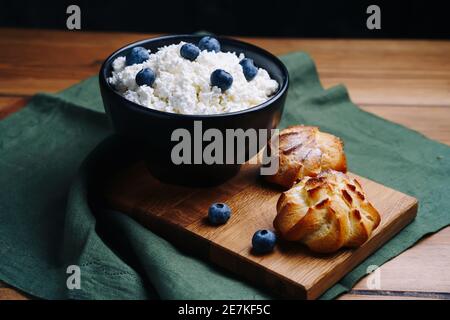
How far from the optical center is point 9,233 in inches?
71.3

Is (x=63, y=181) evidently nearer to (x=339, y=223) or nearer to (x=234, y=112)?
(x=234, y=112)

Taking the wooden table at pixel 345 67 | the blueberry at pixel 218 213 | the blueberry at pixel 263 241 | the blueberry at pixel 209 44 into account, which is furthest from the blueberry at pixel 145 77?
the wooden table at pixel 345 67

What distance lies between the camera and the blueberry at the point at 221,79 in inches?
70.1

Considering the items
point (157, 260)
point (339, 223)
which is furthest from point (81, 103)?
point (339, 223)

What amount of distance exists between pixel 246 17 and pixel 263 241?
1.85m

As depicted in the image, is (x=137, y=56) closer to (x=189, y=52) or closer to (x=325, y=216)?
(x=189, y=52)

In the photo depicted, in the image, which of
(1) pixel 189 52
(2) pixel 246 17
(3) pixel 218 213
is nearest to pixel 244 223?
(3) pixel 218 213

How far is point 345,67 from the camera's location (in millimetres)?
2777

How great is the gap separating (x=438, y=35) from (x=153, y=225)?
77.9 inches

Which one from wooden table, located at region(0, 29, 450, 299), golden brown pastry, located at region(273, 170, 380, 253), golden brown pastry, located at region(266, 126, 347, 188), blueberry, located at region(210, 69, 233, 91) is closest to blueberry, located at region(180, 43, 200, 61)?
blueberry, located at region(210, 69, 233, 91)

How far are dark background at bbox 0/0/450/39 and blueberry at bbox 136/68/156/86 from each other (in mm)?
1475

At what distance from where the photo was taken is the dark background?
3197 millimetres

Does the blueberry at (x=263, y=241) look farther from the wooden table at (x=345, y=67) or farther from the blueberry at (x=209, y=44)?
the wooden table at (x=345, y=67)
